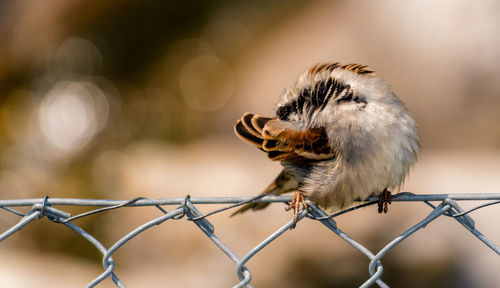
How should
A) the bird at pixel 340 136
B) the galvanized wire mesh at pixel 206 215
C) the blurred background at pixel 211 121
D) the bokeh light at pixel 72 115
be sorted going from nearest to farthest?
the galvanized wire mesh at pixel 206 215
the bird at pixel 340 136
the blurred background at pixel 211 121
the bokeh light at pixel 72 115

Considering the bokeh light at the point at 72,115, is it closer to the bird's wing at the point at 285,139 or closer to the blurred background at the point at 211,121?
the blurred background at the point at 211,121

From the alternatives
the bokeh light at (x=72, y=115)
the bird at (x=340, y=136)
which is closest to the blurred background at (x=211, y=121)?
the bokeh light at (x=72, y=115)

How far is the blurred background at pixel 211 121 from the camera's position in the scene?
4.13 meters

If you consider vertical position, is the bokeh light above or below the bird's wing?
above

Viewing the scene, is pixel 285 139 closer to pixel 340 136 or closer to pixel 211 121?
pixel 340 136

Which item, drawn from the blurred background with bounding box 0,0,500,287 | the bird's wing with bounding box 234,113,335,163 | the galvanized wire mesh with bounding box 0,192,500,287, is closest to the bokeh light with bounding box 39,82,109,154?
the blurred background with bounding box 0,0,500,287

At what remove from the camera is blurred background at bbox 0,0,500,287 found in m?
4.13

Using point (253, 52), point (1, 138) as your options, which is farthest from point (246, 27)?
point (1, 138)

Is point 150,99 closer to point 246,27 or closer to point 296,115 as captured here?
point 246,27

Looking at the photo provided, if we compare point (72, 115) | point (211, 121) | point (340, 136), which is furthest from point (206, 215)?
Result: point (72, 115)

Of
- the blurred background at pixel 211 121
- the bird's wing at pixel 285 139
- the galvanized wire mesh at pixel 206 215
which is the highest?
the blurred background at pixel 211 121

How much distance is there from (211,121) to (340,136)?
490cm

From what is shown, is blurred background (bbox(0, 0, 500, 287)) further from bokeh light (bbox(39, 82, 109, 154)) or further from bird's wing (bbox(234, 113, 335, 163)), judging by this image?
bird's wing (bbox(234, 113, 335, 163))

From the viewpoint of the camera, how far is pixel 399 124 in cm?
246
